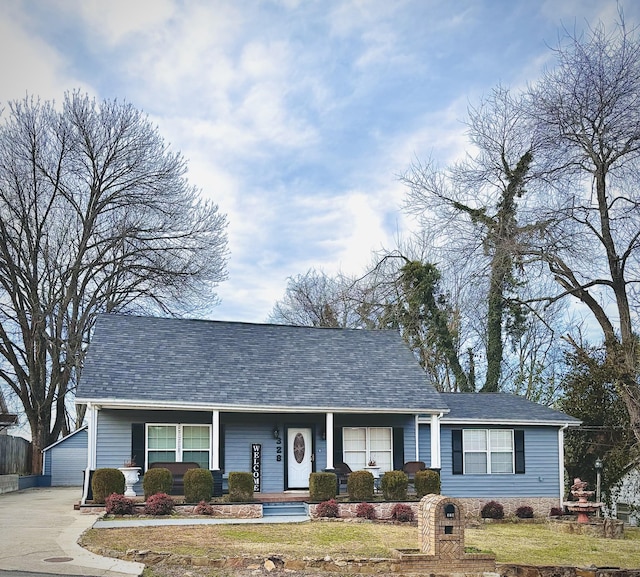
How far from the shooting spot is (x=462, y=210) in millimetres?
30406

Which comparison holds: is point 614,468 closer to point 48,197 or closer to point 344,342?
point 344,342

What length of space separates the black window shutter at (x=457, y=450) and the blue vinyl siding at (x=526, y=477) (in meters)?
0.10

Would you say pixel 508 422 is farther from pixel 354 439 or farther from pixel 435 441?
pixel 354 439

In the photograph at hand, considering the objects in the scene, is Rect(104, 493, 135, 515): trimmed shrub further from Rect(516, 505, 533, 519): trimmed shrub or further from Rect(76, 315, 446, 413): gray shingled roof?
Rect(516, 505, 533, 519): trimmed shrub

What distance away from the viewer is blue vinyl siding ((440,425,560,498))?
76.6 feet

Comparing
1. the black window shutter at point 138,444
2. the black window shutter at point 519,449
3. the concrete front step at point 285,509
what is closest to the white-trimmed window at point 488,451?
the black window shutter at point 519,449

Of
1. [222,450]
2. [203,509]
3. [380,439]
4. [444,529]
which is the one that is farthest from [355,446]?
[444,529]

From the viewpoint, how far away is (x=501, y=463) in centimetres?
2383

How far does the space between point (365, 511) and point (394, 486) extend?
135 centimetres

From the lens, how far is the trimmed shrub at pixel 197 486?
1969 centimetres

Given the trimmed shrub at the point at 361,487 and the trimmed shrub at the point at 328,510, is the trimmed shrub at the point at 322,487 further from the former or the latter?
the trimmed shrub at the point at 328,510

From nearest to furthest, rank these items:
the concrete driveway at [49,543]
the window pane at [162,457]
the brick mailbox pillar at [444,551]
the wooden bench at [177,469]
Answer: the concrete driveway at [49,543], the brick mailbox pillar at [444,551], the wooden bench at [177,469], the window pane at [162,457]

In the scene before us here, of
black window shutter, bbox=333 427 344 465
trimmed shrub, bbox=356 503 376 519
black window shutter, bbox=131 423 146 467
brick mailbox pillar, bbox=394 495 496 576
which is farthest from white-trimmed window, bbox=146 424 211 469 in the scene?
brick mailbox pillar, bbox=394 495 496 576

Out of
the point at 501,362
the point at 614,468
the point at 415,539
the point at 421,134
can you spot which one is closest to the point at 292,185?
the point at 421,134
